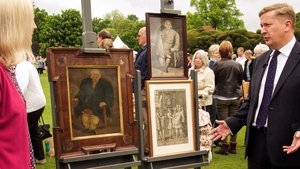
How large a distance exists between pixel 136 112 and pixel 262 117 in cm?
156

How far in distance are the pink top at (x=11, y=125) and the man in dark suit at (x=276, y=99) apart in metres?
1.87

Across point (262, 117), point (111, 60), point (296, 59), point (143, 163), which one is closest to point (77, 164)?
point (143, 163)

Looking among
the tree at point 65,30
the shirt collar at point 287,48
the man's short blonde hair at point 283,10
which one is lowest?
the shirt collar at point 287,48

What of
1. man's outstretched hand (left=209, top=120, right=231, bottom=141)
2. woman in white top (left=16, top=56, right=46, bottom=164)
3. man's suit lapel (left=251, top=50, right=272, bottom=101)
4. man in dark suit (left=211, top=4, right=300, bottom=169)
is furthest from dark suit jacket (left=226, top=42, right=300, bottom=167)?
woman in white top (left=16, top=56, right=46, bottom=164)

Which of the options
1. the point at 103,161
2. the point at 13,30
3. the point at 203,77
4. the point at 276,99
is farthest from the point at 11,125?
the point at 203,77

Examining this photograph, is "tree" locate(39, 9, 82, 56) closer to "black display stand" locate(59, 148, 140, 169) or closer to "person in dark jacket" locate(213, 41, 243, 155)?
"person in dark jacket" locate(213, 41, 243, 155)

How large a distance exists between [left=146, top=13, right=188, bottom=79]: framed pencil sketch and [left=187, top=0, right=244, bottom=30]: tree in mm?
67064

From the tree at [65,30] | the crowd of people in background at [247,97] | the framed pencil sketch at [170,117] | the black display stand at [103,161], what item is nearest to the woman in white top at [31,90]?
the crowd of people in background at [247,97]

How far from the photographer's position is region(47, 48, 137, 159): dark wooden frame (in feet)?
13.4

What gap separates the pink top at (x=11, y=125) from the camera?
186cm

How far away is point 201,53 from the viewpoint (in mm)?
7082

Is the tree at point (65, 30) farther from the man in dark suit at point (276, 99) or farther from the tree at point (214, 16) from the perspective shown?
the man in dark suit at point (276, 99)

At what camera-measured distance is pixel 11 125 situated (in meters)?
1.89

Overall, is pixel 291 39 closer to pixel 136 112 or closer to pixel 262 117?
pixel 262 117
